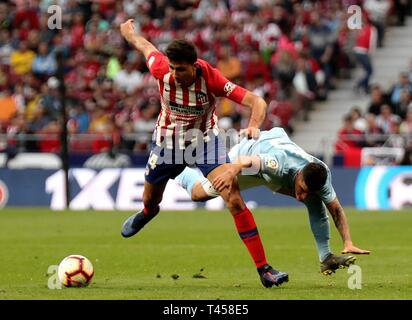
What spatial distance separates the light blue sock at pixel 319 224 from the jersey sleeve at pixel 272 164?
0.46m

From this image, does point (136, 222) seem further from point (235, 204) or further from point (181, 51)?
point (181, 51)

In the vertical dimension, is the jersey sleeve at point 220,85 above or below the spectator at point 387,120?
above

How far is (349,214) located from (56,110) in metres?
8.57

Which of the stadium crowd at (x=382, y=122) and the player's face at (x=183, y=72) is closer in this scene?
the player's face at (x=183, y=72)

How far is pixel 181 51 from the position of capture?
425 inches

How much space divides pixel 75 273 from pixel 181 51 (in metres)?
2.28

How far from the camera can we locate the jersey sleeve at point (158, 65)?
11461 mm

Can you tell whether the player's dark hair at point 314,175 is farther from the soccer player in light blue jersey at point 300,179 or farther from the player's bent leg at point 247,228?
the player's bent leg at point 247,228

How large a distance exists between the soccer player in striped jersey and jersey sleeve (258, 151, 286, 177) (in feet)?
1.24

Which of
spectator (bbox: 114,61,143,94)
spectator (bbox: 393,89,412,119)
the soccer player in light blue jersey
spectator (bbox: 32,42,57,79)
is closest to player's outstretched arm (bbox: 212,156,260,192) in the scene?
the soccer player in light blue jersey
